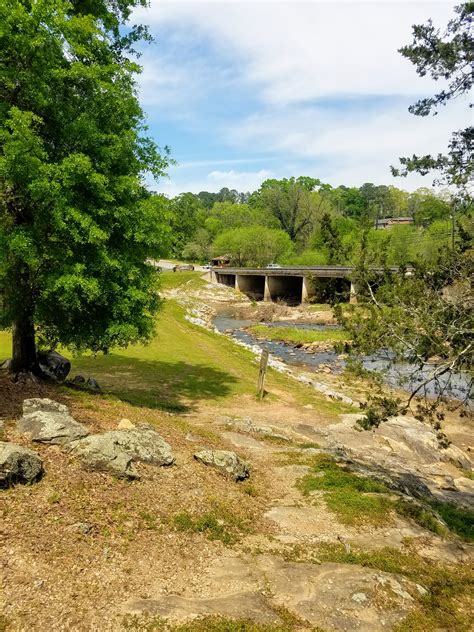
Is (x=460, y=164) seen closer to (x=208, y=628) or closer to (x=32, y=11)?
(x=208, y=628)

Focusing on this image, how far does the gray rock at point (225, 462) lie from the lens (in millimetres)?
12523

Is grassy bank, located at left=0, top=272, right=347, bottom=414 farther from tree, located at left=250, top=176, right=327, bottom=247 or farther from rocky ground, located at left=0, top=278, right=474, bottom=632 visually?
tree, located at left=250, top=176, right=327, bottom=247

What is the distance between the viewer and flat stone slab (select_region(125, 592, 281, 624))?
706 centimetres

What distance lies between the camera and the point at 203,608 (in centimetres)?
729

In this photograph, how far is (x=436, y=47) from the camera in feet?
38.7

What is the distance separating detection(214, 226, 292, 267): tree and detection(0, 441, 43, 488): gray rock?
96.0 m

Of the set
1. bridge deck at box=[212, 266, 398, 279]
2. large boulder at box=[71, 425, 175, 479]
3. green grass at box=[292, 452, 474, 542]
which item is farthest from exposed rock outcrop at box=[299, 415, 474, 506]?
bridge deck at box=[212, 266, 398, 279]

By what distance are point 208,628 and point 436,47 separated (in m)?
13.7

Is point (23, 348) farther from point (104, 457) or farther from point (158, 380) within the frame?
point (158, 380)

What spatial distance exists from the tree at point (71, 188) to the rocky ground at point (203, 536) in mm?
3187

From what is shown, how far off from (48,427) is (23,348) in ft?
25.6

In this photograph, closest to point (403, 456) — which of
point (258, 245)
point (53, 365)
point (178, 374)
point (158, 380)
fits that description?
point (158, 380)

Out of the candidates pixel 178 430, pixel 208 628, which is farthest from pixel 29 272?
pixel 208 628

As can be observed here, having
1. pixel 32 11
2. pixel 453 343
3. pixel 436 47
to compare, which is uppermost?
pixel 32 11
